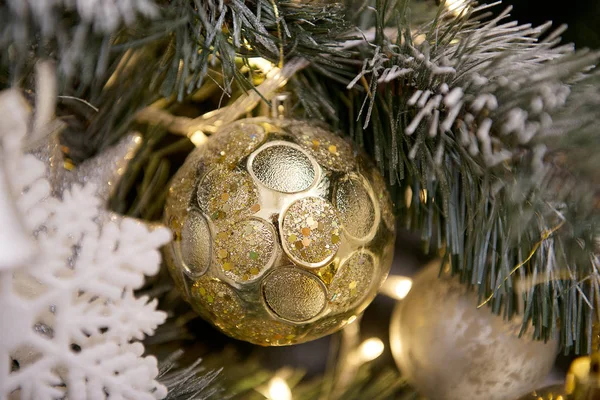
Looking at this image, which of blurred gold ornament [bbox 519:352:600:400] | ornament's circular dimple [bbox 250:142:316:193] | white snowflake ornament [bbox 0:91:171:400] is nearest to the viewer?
white snowflake ornament [bbox 0:91:171:400]

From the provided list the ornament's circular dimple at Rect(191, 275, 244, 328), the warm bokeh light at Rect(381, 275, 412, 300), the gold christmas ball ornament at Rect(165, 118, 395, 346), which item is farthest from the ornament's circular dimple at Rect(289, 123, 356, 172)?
the warm bokeh light at Rect(381, 275, 412, 300)

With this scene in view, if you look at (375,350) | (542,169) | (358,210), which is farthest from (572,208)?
(375,350)

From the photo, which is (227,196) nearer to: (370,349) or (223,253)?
(223,253)

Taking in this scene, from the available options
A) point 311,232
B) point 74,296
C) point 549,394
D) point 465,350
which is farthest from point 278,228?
point 549,394

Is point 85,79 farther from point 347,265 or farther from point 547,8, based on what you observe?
point 547,8

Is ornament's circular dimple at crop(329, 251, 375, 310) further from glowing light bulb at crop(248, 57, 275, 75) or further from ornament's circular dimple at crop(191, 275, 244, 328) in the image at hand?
glowing light bulb at crop(248, 57, 275, 75)
